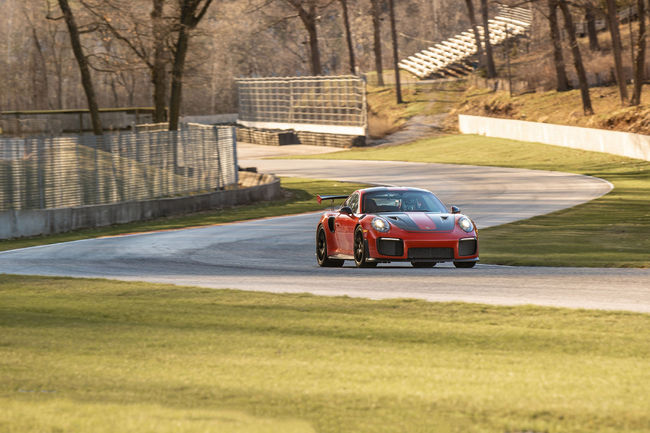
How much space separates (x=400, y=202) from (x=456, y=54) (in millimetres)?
86632

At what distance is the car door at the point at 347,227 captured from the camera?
15.1 metres

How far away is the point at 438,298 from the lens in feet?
35.4

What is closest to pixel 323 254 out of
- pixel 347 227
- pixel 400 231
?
pixel 347 227

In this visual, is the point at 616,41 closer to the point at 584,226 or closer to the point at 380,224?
the point at 584,226

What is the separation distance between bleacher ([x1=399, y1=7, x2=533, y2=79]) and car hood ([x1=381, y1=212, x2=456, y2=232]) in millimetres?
79251

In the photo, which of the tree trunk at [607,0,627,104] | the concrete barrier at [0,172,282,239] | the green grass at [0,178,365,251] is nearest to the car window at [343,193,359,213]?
the green grass at [0,178,365,251]

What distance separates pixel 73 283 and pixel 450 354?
7.49 m

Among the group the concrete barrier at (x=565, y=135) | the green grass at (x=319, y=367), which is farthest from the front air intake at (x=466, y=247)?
the concrete barrier at (x=565, y=135)

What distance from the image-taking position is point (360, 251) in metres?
14.7

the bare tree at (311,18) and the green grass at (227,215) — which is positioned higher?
the bare tree at (311,18)

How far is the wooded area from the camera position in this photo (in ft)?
128

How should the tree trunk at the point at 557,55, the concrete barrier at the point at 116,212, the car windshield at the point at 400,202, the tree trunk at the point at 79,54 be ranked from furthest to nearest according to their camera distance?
the tree trunk at the point at 557,55 → the tree trunk at the point at 79,54 → the concrete barrier at the point at 116,212 → the car windshield at the point at 400,202

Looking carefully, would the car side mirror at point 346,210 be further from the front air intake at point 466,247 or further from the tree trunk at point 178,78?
the tree trunk at point 178,78

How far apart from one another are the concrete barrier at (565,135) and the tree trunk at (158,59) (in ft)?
71.6
